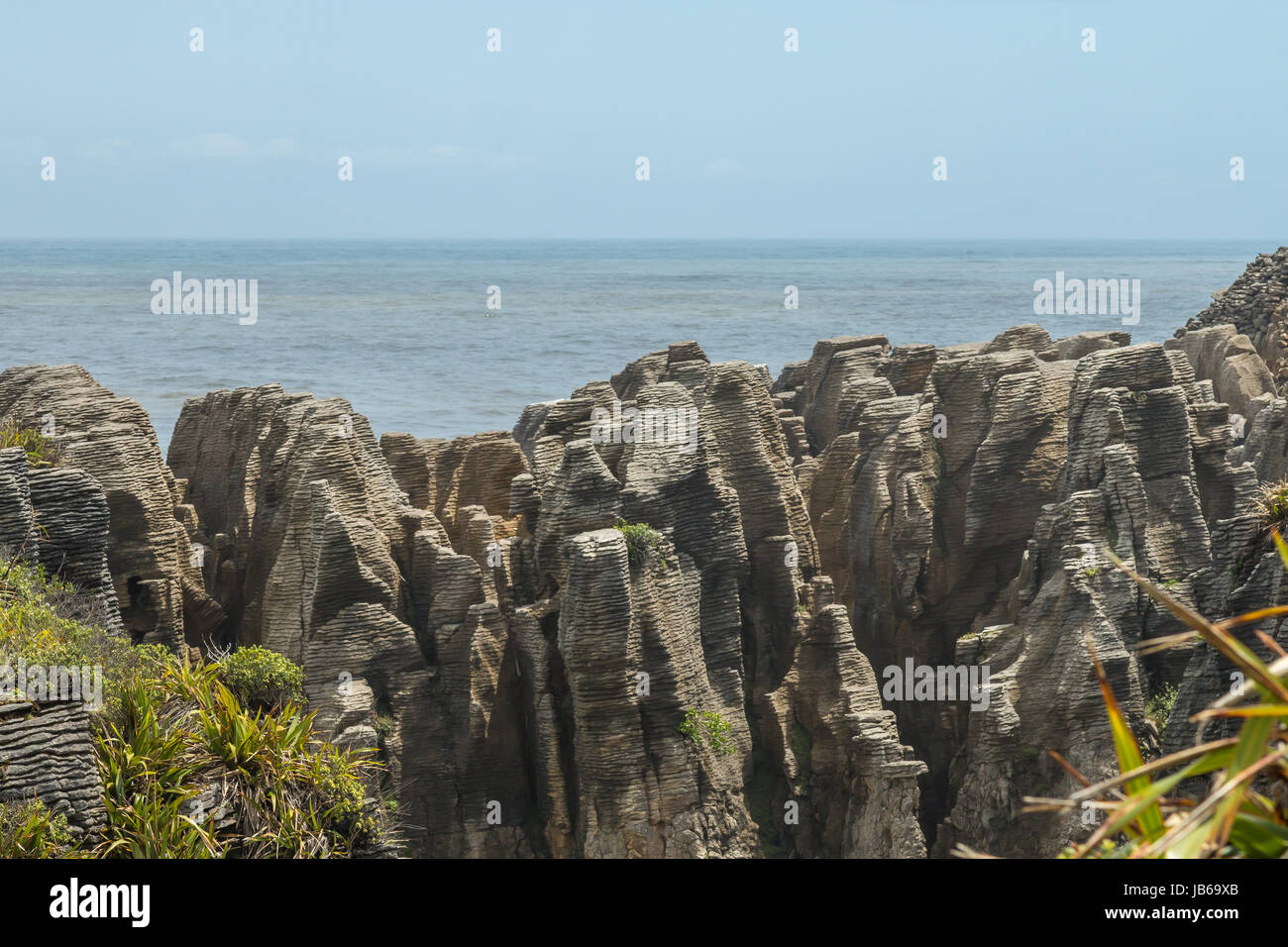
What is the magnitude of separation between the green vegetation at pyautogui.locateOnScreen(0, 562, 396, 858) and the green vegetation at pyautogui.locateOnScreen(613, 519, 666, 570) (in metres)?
5.63

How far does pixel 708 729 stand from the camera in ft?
58.2

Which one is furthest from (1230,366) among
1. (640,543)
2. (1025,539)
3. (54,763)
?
(54,763)

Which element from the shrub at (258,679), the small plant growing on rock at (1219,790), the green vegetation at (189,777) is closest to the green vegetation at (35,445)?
the green vegetation at (189,777)

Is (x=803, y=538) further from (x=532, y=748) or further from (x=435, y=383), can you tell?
(x=435, y=383)

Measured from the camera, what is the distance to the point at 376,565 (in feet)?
63.3

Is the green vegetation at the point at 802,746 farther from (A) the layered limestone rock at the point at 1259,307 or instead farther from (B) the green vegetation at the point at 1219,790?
(A) the layered limestone rock at the point at 1259,307

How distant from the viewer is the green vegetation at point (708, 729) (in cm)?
1739

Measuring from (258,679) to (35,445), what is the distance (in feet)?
22.3

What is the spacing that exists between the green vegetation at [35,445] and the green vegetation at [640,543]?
8.15m

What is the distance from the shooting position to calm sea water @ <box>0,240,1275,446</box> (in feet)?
246

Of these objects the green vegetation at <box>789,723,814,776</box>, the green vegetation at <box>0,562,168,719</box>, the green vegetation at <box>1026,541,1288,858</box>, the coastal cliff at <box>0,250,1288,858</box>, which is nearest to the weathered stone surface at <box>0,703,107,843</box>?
the green vegetation at <box>0,562,168,719</box>

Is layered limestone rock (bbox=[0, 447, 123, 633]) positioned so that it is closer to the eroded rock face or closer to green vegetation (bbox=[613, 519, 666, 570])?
green vegetation (bbox=[613, 519, 666, 570])
